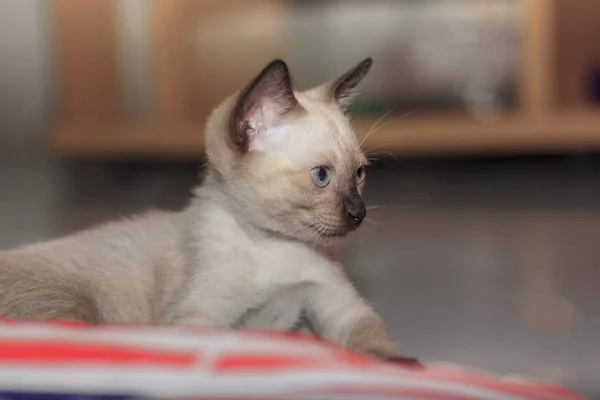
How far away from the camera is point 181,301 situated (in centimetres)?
131

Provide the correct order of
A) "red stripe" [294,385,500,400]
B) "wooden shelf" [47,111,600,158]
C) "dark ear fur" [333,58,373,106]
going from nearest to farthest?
"red stripe" [294,385,500,400] → "dark ear fur" [333,58,373,106] → "wooden shelf" [47,111,600,158]

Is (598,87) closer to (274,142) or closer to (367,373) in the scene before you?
(274,142)

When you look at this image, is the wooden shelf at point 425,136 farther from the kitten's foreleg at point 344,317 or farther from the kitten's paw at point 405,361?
the kitten's paw at point 405,361

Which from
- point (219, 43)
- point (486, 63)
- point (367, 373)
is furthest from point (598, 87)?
point (367, 373)

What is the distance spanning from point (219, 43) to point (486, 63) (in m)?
1.25

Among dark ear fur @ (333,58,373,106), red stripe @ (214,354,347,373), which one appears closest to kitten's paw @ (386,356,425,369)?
red stripe @ (214,354,347,373)

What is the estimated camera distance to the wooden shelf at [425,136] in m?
3.48

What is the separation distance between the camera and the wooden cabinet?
11.5 feet

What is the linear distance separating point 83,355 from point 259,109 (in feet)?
1.79

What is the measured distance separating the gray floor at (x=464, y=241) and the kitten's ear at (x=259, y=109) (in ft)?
1.13

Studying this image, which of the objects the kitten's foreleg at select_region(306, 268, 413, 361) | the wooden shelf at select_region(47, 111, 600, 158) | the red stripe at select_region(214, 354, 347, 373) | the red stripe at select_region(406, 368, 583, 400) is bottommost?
the red stripe at select_region(214, 354, 347, 373)

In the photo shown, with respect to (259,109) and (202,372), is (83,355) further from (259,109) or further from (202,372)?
(259,109)

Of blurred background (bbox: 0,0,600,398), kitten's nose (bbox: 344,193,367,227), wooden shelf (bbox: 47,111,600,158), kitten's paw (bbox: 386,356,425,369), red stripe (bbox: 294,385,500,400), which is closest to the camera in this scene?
red stripe (bbox: 294,385,500,400)

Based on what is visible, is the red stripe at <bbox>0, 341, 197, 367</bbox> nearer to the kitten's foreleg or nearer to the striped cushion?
the striped cushion
